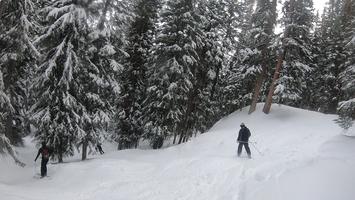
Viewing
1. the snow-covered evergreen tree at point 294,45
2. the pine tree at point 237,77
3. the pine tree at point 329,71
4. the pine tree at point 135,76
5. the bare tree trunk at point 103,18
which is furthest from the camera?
the pine tree at point 329,71

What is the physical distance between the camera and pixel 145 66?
29797mm

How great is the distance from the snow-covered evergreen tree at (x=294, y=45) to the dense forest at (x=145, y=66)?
80 mm

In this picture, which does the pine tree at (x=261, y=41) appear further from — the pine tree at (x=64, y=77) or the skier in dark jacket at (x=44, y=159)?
the skier in dark jacket at (x=44, y=159)

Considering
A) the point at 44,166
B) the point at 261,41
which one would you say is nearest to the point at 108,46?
the point at 44,166

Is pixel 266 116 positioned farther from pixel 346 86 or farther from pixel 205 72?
pixel 346 86

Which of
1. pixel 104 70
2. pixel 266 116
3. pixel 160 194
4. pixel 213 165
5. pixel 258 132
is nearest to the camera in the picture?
pixel 160 194

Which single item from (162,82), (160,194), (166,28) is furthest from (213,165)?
(166,28)

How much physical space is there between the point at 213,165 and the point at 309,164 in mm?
4461

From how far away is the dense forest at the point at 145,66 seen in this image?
19375 mm

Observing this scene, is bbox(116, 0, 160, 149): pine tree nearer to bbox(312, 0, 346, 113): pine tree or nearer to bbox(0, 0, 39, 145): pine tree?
bbox(0, 0, 39, 145): pine tree

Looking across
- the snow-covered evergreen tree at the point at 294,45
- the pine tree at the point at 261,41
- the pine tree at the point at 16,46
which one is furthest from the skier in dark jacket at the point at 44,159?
the pine tree at the point at 261,41

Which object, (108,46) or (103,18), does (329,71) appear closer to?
(108,46)

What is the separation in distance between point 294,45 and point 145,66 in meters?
11.9

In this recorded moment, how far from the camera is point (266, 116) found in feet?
101
